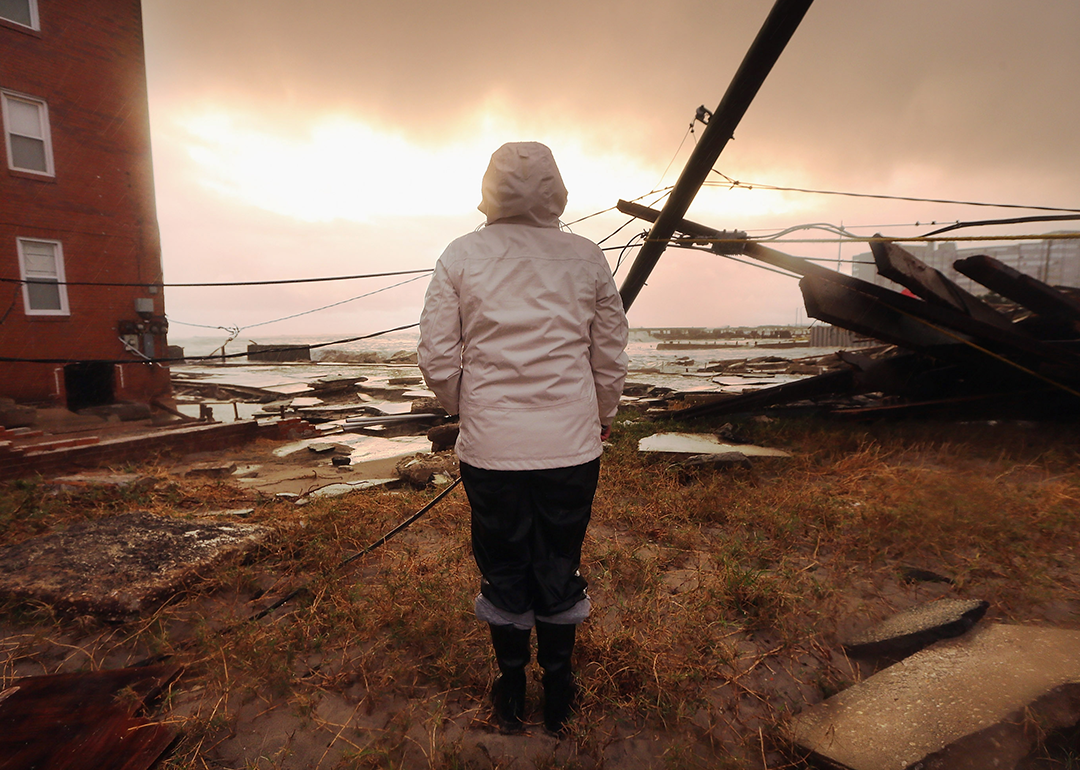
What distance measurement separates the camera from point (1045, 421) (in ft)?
17.8

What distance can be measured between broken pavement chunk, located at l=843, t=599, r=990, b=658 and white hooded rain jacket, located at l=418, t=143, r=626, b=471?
1.77 metres

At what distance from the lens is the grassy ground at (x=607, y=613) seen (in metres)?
1.81

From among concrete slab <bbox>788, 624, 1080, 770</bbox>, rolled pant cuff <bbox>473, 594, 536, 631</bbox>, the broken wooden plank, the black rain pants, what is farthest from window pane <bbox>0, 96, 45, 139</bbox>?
concrete slab <bbox>788, 624, 1080, 770</bbox>

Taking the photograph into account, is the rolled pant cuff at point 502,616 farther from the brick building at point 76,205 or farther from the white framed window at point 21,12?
the white framed window at point 21,12

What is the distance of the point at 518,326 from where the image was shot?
171 centimetres

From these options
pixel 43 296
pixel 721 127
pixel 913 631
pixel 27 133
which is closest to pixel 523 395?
pixel 913 631

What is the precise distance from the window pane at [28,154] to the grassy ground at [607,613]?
9069mm

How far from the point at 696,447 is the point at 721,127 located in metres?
3.42

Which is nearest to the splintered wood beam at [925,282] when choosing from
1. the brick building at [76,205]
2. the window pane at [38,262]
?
the brick building at [76,205]

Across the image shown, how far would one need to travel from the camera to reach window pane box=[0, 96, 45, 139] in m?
9.08

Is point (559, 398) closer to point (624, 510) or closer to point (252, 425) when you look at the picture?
point (624, 510)

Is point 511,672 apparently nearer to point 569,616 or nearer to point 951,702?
point 569,616

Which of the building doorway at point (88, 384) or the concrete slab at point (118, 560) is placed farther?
the building doorway at point (88, 384)

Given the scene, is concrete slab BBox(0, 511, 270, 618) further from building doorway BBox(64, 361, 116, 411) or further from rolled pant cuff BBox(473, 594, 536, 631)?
building doorway BBox(64, 361, 116, 411)
